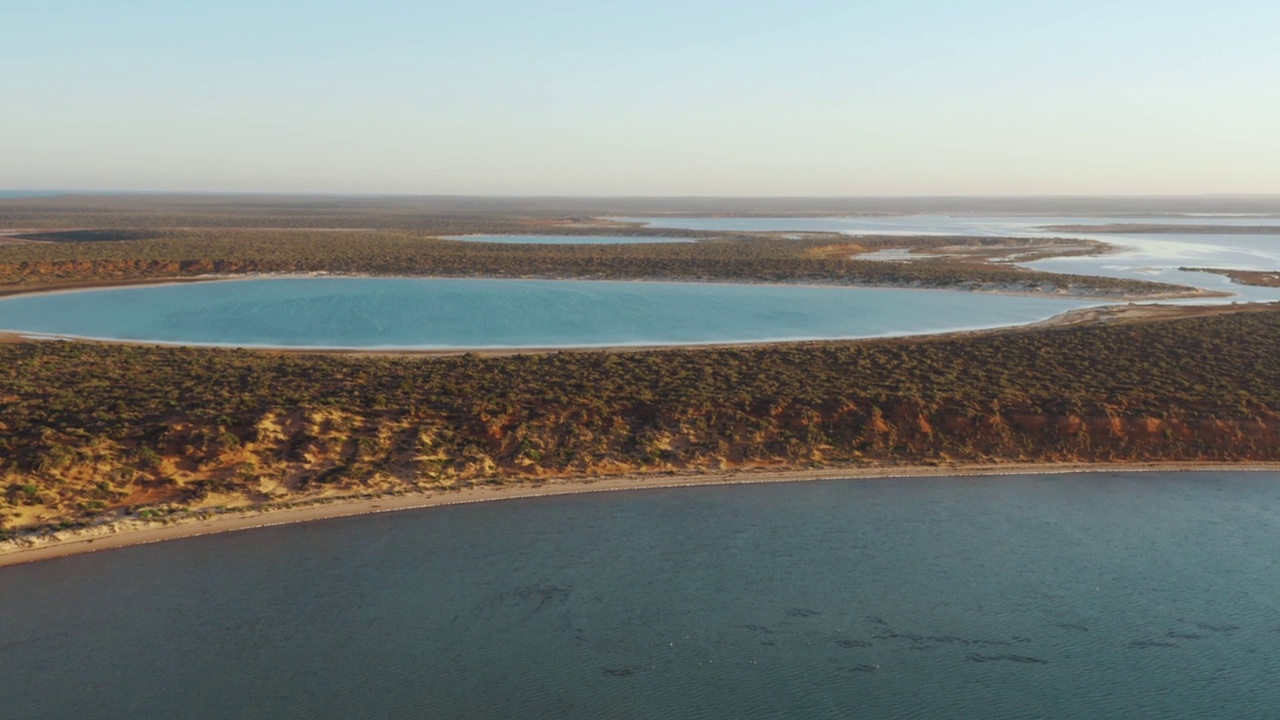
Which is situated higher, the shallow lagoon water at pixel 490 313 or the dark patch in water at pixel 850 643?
the shallow lagoon water at pixel 490 313

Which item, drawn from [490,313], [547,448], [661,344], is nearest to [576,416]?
[547,448]

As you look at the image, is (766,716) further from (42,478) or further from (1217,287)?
(1217,287)

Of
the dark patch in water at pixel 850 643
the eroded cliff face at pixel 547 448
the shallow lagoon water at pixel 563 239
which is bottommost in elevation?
the dark patch in water at pixel 850 643

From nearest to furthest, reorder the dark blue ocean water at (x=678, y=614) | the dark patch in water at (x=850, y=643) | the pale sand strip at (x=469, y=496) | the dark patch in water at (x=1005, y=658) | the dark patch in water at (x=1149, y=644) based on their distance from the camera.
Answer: the dark blue ocean water at (x=678, y=614) → the dark patch in water at (x=1005, y=658) → the dark patch in water at (x=850, y=643) → the dark patch in water at (x=1149, y=644) → the pale sand strip at (x=469, y=496)

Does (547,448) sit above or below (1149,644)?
above

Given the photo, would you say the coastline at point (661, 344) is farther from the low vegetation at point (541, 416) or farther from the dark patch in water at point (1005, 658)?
the dark patch in water at point (1005, 658)

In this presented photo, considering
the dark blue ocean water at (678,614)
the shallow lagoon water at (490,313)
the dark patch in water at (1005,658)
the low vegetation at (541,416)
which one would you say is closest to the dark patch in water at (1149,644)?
the dark blue ocean water at (678,614)

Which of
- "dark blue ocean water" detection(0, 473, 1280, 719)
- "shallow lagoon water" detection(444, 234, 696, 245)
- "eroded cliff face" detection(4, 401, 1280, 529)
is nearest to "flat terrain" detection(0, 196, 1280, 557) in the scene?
"eroded cliff face" detection(4, 401, 1280, 529)

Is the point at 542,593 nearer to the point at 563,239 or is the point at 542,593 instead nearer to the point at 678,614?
the point at 678,614
